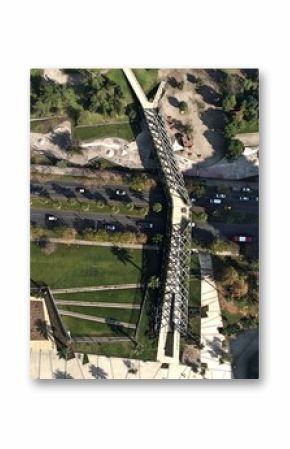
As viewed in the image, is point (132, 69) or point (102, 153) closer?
point (132, 69)

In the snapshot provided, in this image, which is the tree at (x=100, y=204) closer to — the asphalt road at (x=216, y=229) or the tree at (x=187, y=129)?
the asphalt road at (x=216, y=229)

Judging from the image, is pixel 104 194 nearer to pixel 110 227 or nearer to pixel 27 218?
pixel 110 227

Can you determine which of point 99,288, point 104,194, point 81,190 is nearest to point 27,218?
point 81,190

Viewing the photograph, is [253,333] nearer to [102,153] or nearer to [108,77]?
[102,153]
